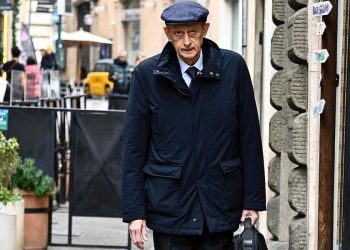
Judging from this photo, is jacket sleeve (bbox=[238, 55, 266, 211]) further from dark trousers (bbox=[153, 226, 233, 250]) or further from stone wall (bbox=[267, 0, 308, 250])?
stone wall (bbox=[267, 0, 308, 250])

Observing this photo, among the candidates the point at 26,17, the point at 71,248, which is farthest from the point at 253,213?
the point at 26,17

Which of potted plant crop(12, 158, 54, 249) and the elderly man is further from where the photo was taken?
potted plant crop(12, 158, 54, 249)

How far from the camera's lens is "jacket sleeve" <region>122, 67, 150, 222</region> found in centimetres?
636

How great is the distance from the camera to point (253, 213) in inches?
252

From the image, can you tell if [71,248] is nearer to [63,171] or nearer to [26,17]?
[63,171]

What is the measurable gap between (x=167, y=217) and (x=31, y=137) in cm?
654

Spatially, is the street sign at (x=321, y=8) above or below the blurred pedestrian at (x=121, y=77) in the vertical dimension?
below

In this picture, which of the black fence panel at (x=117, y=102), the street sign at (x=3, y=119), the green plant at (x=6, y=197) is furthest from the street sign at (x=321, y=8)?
the black fence panel at (x=117, y=102)

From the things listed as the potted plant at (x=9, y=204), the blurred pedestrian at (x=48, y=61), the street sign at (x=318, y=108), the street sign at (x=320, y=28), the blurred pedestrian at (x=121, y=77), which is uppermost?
the blurred pedestrian at (x=48, y=61)

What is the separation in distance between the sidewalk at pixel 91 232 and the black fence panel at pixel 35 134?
87cm

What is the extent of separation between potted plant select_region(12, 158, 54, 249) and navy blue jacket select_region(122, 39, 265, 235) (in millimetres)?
5276

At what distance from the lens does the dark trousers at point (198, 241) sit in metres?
6.34

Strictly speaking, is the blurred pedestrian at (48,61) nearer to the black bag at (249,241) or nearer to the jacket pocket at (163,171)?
the jacket pocket at (163,171)

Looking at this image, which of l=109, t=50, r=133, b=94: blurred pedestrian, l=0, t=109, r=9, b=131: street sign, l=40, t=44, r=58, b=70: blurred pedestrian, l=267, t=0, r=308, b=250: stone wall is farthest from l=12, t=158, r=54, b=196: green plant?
l=40, t=44, r=58, b=70: blurred pedestrian
